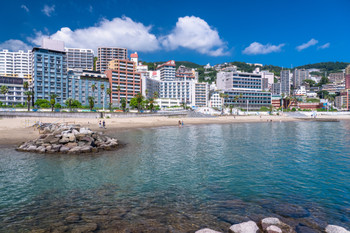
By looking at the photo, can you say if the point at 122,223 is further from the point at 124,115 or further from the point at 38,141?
the point at 124,115

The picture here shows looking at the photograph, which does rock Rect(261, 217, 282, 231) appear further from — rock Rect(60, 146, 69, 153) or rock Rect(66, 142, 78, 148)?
rock Rect(66, 142, 78, 148)

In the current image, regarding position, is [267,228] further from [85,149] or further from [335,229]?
[85,149]

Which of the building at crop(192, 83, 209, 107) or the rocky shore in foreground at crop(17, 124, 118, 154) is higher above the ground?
the building at crop(192, 83, 209, 107)

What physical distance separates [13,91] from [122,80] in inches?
2575

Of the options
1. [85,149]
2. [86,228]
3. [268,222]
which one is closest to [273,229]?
[268,222]

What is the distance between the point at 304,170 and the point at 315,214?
10130mm

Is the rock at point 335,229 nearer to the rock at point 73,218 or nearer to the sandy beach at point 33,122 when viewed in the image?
the rock at point 73,218

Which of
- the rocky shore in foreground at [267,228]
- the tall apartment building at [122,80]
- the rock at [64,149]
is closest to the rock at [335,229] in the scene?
the rocky shore in foreground at [267,228]

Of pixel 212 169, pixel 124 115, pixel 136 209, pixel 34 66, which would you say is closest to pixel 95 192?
pixel 136 209

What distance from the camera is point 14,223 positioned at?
34.6 ft

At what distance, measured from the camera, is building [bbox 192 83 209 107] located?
18550 cm

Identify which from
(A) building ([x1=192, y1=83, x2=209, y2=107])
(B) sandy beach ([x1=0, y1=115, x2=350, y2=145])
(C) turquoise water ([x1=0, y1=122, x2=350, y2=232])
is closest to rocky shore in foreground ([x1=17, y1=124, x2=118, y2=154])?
(C) turquoise water ([x1=0, y1=122, x2=350, y2=232])

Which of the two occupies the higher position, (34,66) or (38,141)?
(34,66)

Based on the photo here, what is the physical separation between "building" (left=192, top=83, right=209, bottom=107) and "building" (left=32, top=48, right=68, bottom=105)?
9689cm
